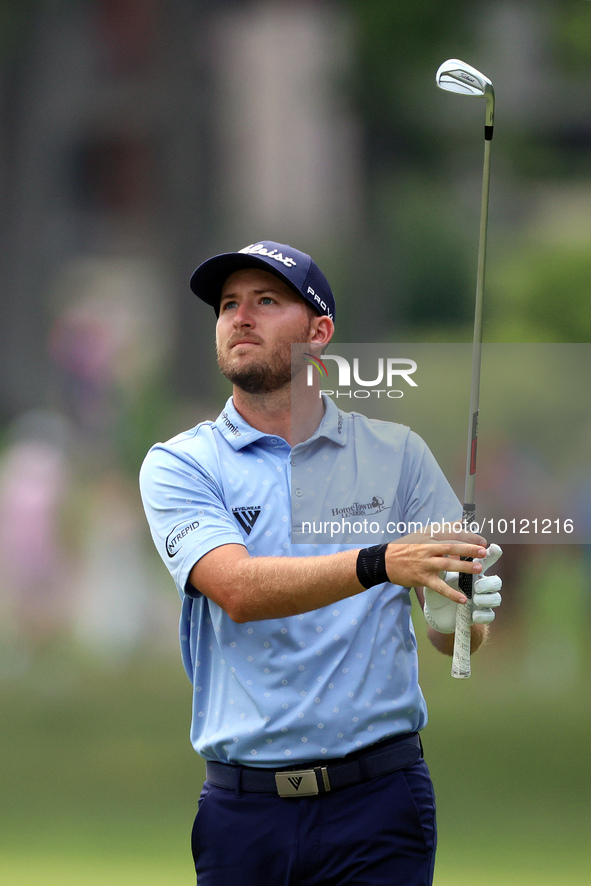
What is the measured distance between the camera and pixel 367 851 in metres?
1.79

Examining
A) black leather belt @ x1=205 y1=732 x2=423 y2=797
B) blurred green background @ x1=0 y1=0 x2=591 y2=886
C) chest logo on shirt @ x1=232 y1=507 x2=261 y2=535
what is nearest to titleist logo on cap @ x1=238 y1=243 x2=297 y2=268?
chest logo on shirt @ x1=232 y1=507 x2=261 y2=535

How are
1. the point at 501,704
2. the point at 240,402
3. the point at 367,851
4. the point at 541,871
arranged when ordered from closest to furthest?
the point at 367,851 < the point at 240,402 < the point at 541,871 < the point at 501,704

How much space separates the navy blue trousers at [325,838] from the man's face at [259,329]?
0.78 meters

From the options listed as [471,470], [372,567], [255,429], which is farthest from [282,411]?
[372,567]

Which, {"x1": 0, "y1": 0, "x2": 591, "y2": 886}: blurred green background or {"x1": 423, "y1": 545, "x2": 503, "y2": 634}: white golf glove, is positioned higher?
{"x1": 0, "y1": 0, "x2": 591, "y2": 886}: blurred green background

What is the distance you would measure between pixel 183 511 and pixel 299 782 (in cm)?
52

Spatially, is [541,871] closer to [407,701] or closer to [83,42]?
[407,701]

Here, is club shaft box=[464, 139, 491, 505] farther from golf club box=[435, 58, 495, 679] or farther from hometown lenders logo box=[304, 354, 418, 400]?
Result: hometown lenders logo box=[304, 354, 418, 400]

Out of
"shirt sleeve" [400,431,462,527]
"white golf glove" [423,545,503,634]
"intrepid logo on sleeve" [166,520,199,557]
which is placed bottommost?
"white golf glove" [423,545,503,634]

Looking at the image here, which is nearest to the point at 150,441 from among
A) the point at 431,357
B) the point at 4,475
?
the point at 4,475

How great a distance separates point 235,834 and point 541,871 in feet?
8.39

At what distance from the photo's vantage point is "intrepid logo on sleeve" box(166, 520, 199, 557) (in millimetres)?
1819

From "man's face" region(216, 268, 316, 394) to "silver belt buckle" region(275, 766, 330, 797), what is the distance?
2.36 feet

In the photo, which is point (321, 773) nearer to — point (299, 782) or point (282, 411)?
point (299, 782)
